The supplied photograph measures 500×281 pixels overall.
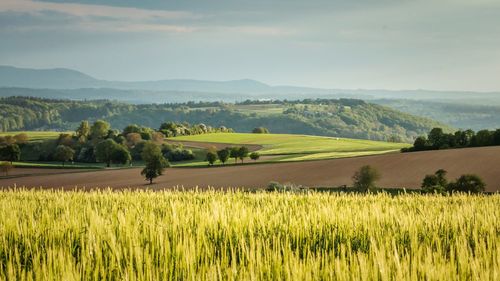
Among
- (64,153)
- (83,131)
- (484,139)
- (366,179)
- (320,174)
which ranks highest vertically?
(484,139)

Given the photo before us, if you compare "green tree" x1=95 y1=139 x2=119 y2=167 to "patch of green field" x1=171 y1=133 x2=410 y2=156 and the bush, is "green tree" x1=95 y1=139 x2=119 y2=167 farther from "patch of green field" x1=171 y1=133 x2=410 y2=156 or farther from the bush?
"patch of green field" x1=171 y1=133 x2=410 y2=156

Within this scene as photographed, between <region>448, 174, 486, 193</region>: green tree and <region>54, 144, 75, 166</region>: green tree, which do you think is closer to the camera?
<region>448, 174, 486, 193</region>: green tree

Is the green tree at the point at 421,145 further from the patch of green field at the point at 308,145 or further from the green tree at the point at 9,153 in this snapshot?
the green tree at the point at 9,153

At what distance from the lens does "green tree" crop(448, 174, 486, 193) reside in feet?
189

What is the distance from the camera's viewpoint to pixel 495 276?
14.6ft

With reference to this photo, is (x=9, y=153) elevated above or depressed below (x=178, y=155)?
above

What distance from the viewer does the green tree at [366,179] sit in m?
63.9

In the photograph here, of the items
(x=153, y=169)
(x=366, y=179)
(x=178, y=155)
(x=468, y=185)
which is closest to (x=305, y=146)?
(x=178, y=155)

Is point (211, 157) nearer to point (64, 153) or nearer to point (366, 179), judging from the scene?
point (64, 153)

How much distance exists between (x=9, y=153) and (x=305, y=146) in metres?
75.4

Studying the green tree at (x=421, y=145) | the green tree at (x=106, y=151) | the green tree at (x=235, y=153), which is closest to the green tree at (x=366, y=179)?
the green tree at (x=421, y=145)

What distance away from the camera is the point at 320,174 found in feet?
257

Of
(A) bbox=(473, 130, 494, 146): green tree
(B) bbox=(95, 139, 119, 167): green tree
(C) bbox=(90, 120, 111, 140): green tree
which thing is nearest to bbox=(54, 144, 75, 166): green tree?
(B) bbox=(95, 139, 119, 167): green tree

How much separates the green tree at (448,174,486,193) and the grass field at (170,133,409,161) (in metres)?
46.1
